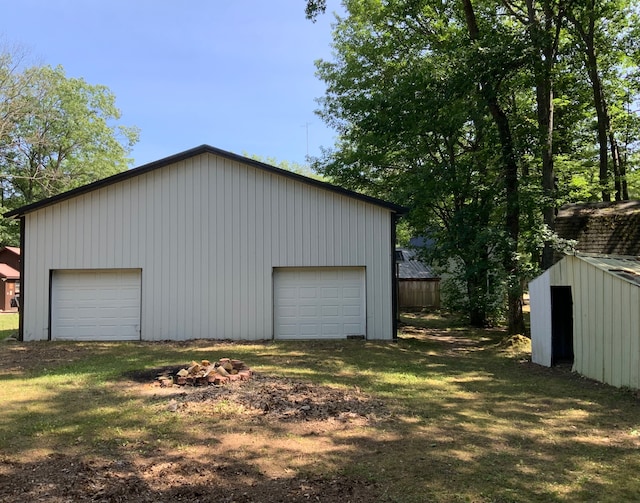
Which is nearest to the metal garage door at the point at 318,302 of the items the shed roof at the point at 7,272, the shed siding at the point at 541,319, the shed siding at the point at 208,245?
the shed siding at the point at 208,245

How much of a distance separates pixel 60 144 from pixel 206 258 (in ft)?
99.6

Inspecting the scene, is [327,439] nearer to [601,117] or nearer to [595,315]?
[595,315]

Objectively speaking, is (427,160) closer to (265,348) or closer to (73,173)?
(265,348)

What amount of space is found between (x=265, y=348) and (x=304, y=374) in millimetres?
3651

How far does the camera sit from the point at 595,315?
8625 mm

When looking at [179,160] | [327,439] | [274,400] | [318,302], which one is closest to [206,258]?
[179,160]

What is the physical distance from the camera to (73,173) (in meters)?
36.8

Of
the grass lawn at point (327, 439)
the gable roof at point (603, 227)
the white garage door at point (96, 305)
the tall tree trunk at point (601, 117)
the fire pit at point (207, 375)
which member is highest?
the tall tree trunk at point (601, 117)

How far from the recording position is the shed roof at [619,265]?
7979 mm

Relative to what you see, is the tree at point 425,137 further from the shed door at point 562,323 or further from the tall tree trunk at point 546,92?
the shed door at point 562,323

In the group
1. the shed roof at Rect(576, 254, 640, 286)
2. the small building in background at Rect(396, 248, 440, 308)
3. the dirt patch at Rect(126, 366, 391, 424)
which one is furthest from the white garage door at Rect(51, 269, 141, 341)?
the small building in background at Rect(396, 248, 440, 308)

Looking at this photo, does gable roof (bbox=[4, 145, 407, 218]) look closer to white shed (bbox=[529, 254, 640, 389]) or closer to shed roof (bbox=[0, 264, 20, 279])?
white shed (bbox=[529, 254, 640, 389])

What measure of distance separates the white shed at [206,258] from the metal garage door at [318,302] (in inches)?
1.1

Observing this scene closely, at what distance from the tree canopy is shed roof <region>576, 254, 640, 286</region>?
3.62m
